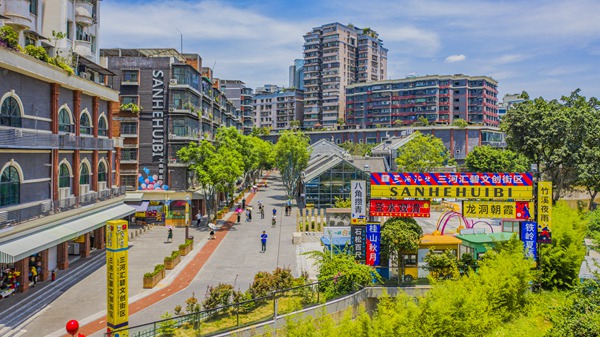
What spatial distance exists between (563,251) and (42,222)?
25350 millimetres

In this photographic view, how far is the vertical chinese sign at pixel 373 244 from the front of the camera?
2234cm

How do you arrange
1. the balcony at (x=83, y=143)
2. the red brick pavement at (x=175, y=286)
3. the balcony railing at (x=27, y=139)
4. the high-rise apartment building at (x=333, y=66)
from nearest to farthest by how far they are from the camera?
the red brick pavement at (x=175, y=286) < the balcony railing at (x=27, y=139) < the balcony at (x=83, y=143) < the high-rise apartment building at (x=333, y=66)

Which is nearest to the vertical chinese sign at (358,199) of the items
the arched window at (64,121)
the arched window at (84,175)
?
the arched window at (64,121)

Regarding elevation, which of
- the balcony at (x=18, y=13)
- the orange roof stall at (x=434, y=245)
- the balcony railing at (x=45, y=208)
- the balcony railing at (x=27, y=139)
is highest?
the balcony at (x=18, y=13)

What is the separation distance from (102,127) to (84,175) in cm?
467

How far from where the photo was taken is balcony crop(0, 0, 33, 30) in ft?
85.4

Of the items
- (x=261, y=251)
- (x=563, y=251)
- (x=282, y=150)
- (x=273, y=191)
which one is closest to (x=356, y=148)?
(x=273, y=191)

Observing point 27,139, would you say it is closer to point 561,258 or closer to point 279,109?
point 561,258

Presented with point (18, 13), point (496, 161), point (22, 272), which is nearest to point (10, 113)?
point (18, 13)

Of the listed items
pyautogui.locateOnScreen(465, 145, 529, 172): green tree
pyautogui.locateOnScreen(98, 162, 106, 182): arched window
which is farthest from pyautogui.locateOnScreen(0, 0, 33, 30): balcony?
→ pyautogui.locateOnScreen(465, 145, 529, 172): green tree

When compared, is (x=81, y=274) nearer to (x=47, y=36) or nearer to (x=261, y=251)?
(x=261, y=251)

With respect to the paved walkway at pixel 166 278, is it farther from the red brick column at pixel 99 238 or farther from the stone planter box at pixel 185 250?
the red brick column at pixel 99 238

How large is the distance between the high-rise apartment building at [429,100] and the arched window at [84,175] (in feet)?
272

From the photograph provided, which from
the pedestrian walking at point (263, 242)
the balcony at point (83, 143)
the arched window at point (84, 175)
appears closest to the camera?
the balcony at point (83, 143)
